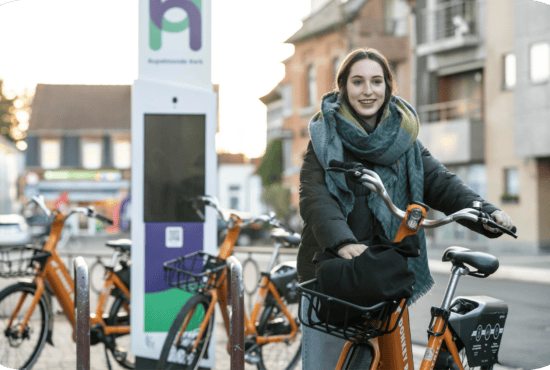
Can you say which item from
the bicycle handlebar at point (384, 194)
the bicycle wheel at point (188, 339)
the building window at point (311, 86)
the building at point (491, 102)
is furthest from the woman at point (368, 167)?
the building window at point (311, 86)

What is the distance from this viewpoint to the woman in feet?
8.73

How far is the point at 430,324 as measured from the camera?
2928 millimetres

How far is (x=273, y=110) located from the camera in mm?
48125

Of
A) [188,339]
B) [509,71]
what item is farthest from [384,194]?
[509,71]

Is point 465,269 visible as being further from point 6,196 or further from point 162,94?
point 6,196

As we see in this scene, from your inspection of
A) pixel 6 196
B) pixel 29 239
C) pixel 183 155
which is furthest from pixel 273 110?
pixel 183 155

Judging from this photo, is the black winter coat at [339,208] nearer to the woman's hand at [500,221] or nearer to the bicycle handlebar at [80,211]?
the woman's hand at [500,221]

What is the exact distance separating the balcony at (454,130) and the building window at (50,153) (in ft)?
102

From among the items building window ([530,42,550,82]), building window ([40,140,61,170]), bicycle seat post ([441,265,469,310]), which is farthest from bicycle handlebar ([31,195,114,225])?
building window ([40,140,61,170])

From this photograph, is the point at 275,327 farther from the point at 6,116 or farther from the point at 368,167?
the point at 6,116

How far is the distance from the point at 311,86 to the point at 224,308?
3009 centimetres

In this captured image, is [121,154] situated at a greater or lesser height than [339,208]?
greater

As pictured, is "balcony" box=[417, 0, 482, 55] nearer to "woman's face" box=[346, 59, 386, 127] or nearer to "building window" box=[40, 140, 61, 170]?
"woman's face" box=[346, 59, 386, 127]

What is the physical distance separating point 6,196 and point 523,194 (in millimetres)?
38226
